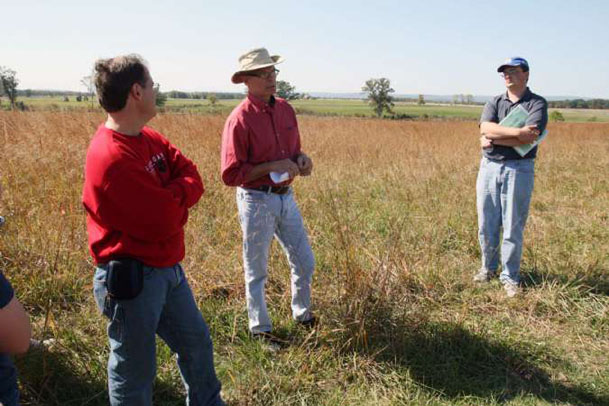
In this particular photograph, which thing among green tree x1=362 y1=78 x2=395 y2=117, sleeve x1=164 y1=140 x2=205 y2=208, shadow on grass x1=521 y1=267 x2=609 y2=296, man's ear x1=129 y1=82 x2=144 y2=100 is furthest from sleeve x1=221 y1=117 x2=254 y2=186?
green tree x1=362 y1=78 x2=395 y2=117

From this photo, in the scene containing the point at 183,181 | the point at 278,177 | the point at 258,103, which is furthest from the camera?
the point at 258,103

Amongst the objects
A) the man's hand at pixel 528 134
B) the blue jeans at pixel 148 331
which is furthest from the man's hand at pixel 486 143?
the blue jeans at pixel 148 331

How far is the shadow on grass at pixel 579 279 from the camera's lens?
11.8 ft

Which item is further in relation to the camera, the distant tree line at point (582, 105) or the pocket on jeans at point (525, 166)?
the distant tree line at point (582, 105)

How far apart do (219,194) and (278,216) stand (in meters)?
2.84

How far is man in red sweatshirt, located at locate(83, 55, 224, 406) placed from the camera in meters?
1.68

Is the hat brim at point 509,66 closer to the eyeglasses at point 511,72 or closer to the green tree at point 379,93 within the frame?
the eyeglasses at point 511,72

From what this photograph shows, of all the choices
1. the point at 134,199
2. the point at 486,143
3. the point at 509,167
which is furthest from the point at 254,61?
the point at 509,167

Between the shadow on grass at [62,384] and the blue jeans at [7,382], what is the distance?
2.11ft

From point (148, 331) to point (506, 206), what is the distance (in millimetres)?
3043

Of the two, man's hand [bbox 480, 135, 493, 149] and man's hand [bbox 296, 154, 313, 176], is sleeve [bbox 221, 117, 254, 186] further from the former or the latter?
man's hand [bbox 480, 135, 493, 149]

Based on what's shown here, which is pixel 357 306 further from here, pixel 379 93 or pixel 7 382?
pixel 379 93

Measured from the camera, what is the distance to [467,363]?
273 centimetres

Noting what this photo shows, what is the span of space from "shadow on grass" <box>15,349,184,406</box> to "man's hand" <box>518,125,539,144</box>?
10.0 feet
